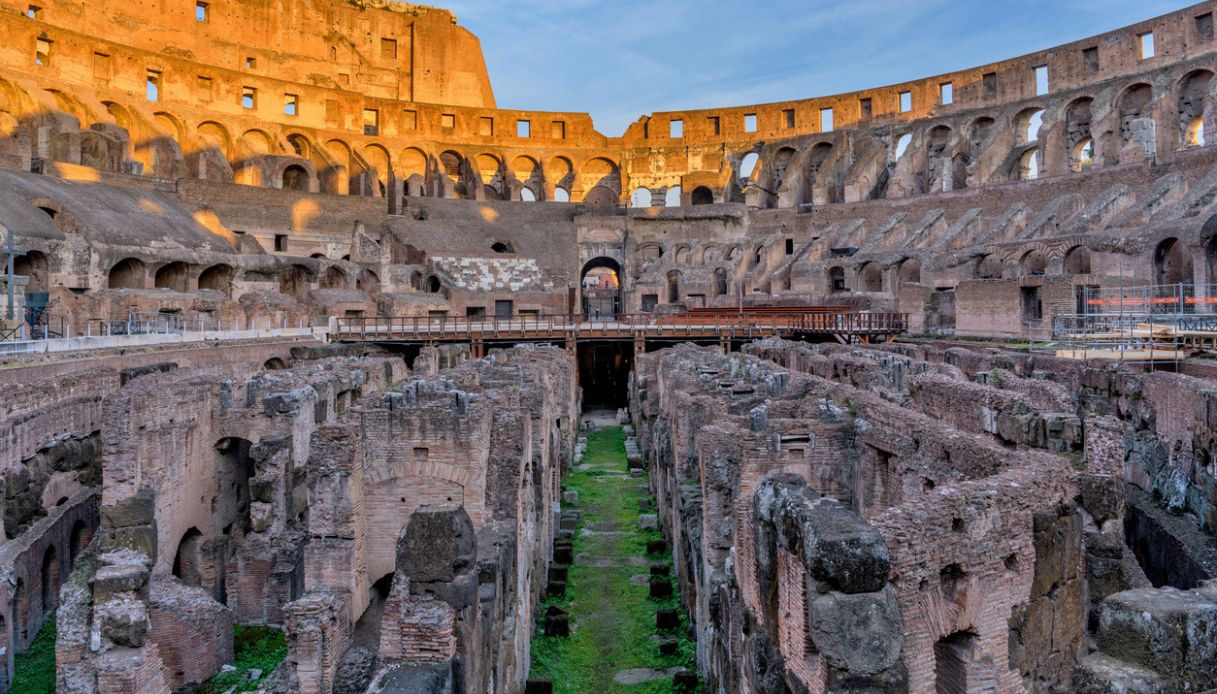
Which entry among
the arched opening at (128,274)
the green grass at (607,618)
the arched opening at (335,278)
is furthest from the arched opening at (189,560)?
the arched opening at (335,278)

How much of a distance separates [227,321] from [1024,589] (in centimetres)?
2917

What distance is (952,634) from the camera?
4.49 m

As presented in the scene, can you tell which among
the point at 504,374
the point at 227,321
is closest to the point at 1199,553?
the point at 504,374

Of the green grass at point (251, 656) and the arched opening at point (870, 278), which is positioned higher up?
the arched opening at point (870, 278)

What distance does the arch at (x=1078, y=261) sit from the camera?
32281mm

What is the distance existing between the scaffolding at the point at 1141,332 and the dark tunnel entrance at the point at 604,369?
58.0ft

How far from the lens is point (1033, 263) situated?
33.9 meters

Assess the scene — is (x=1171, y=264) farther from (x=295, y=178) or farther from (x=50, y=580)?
(x=295, y=178)

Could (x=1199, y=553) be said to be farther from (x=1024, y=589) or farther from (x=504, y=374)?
(x=504, y=374)

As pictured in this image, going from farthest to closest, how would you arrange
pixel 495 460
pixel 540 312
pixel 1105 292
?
pixel 540 312 → pixel 1105 292 → pixel 495 460

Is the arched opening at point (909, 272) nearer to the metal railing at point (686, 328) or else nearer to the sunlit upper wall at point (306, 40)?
the metal railing at point (686, 328)

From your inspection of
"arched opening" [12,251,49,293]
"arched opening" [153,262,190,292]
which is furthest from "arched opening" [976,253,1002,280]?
"arched opening" [12,251,49,293]

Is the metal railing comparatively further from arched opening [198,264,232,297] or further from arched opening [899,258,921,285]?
arched opening [899,258,921,285]

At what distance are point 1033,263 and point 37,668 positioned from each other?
3556 cm
